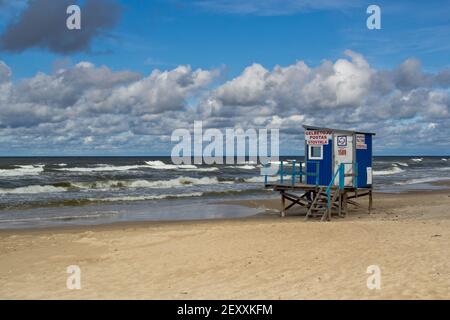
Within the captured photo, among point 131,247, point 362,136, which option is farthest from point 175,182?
point 131,247

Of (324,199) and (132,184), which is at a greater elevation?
(324,199)

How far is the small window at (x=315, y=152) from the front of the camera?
20672 millimetres

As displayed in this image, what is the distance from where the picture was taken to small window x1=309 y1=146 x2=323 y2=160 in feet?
67.8

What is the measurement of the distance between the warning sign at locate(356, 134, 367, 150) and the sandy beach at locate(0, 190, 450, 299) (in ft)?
17.7

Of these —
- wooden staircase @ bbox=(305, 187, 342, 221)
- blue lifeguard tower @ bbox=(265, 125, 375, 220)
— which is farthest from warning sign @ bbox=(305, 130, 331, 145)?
wooden staircase @ bbox=(305, 187, 342, 221)

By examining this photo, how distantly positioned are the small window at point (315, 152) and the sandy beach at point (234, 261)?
4.86 meters

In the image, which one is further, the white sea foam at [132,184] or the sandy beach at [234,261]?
the white sea foam at [132,184]

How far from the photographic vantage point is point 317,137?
811 inches

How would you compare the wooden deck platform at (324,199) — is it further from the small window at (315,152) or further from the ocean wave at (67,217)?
the ocean wave at (67,217)

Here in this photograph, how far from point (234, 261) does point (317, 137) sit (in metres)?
10.8

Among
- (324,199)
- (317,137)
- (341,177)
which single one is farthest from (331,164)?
(324,199)

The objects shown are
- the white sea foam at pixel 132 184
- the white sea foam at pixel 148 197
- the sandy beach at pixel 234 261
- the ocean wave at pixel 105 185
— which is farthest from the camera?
the white sea foam at pixel 132 184

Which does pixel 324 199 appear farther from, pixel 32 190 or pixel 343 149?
pixel 32 190

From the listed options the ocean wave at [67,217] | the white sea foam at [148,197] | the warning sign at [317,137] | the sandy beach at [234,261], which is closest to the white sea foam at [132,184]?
the white sea foam at [148,197]
